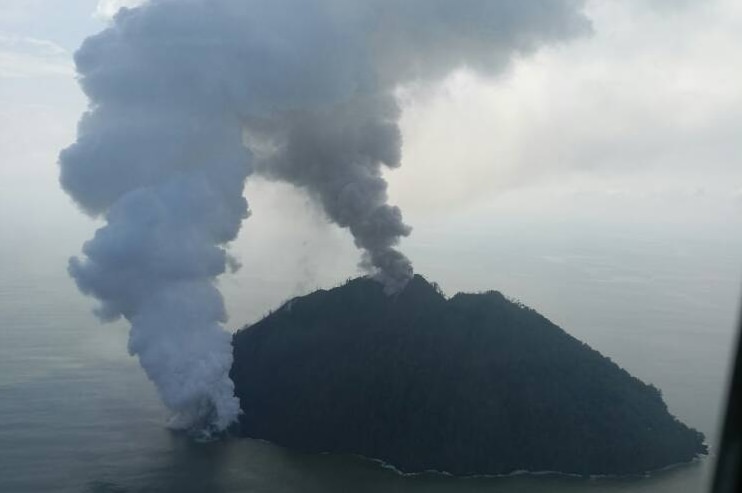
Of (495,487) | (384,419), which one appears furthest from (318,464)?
(495,487)

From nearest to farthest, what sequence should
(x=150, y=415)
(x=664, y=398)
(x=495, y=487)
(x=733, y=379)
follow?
(x=733, y=379) < (x=495, y=487) < (x=150, y=415) < (x=664, y=398)

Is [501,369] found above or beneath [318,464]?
above

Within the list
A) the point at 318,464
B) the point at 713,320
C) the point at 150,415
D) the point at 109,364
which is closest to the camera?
the point at 318,464

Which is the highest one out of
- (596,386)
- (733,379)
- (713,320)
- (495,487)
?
(713,320)

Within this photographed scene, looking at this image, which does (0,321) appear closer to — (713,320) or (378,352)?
(378,352)

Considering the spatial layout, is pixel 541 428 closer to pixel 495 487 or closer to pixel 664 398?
pixel 495 487

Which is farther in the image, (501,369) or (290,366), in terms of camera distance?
(290,366)

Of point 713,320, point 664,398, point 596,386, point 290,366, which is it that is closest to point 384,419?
point 290,366
